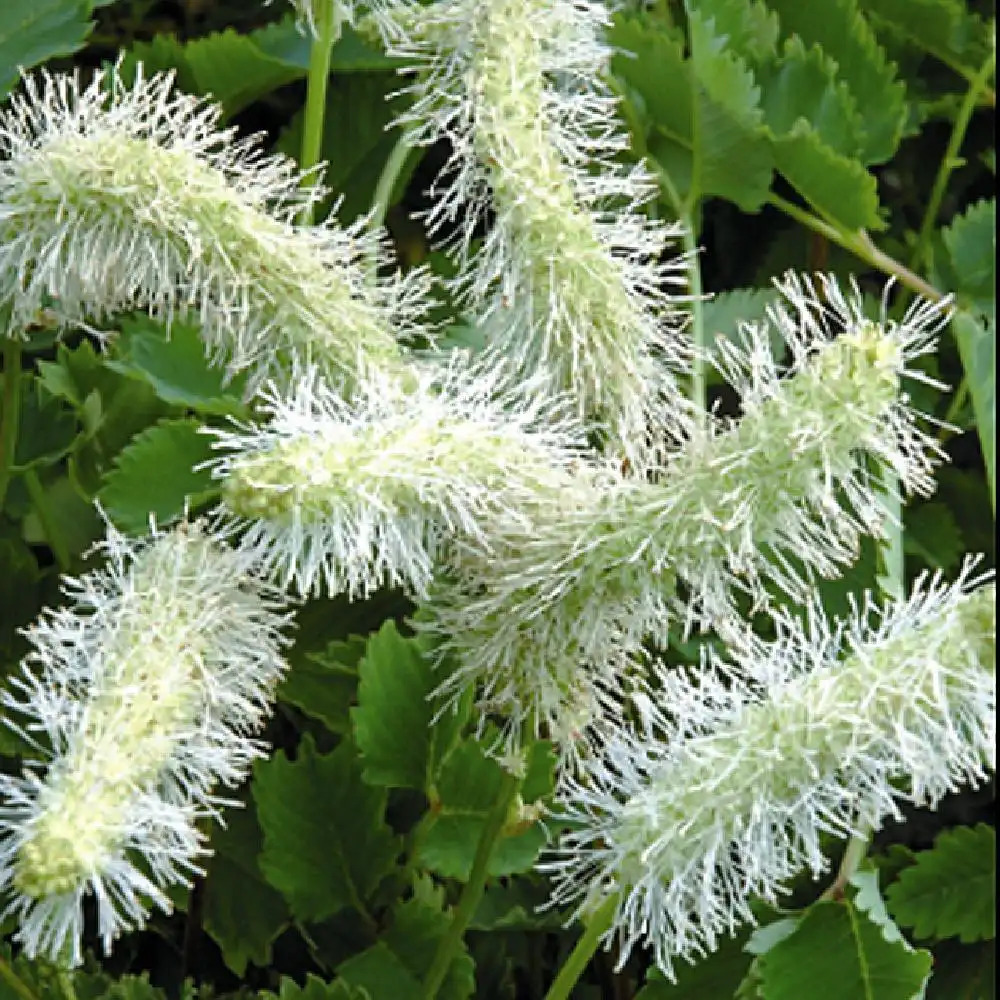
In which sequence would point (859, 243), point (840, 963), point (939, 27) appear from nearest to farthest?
point (840, 963) < point (859, 243) < point (939, 27)

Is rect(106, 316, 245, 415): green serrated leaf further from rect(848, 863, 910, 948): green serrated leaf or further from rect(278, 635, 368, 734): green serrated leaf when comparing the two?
rect(848, 863, 910, 948): green serrated leaf

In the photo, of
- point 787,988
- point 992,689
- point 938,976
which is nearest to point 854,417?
Result: point 992,689

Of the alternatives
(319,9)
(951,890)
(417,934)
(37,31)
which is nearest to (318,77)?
(319,9)

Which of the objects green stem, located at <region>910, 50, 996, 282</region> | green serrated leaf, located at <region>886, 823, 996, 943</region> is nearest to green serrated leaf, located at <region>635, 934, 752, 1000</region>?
green serrated leaf, located at <region>886, 823, 996, 943</region>

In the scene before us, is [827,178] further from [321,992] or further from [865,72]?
[321,992]

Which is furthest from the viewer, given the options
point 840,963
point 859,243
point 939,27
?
point 939,27

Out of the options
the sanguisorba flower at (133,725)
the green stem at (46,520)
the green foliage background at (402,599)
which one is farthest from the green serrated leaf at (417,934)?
the green stem at (46,520)

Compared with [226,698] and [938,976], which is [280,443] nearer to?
[226,698]
